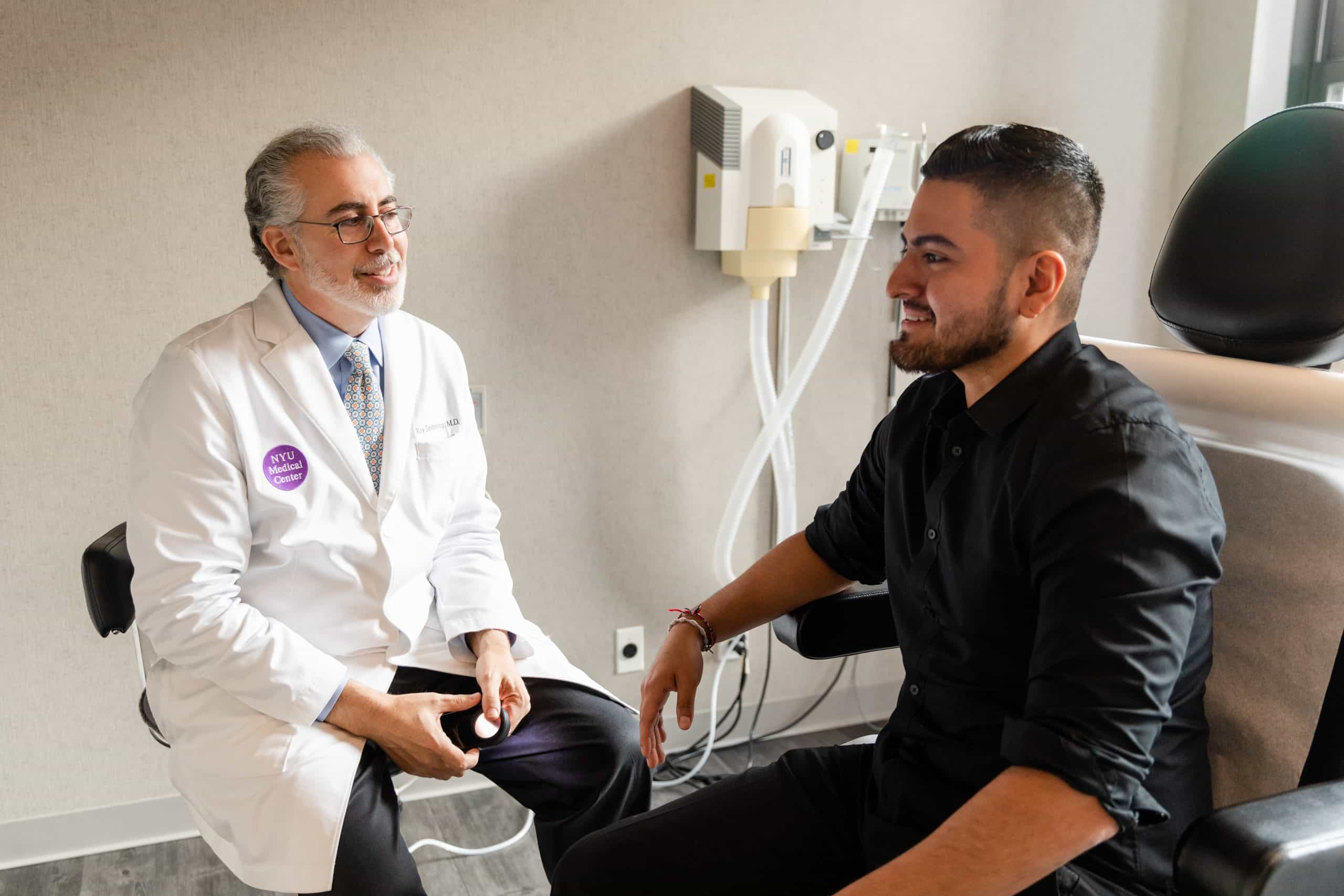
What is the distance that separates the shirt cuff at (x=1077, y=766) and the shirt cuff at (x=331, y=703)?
2.89ft

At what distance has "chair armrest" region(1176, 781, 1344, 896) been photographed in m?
0.82

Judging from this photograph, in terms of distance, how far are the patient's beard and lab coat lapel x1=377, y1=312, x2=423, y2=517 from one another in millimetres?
807

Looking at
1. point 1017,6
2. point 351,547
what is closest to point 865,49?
point 1017,6

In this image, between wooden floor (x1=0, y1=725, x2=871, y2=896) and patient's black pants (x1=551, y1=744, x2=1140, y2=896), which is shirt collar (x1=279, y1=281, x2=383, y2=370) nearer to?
patient's black pants (x1=551, y1=744, x2=1140, y2=896)

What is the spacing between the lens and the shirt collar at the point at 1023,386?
109 cm

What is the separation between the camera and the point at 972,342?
43.8 inches

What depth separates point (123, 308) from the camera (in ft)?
6.23

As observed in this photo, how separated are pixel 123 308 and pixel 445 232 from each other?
0.59 meters

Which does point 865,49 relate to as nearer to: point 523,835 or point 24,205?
point 24,205

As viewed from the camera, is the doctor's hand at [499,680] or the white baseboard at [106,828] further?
the white baseboard at [106,828]

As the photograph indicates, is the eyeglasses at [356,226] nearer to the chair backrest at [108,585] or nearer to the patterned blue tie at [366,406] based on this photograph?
the patterned blue tie at [366,406]

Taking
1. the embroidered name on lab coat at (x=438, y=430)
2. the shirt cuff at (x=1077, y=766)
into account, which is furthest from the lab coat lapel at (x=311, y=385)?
the shirt cuff at (x=1077, y=766)

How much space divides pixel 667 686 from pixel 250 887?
999 mm

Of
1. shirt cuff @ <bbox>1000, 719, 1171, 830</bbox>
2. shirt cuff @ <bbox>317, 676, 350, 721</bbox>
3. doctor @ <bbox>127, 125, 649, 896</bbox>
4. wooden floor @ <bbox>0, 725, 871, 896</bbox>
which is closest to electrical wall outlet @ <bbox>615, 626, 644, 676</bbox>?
wooden floor @ <bbox>0, 725, 871, 896</bbox>
